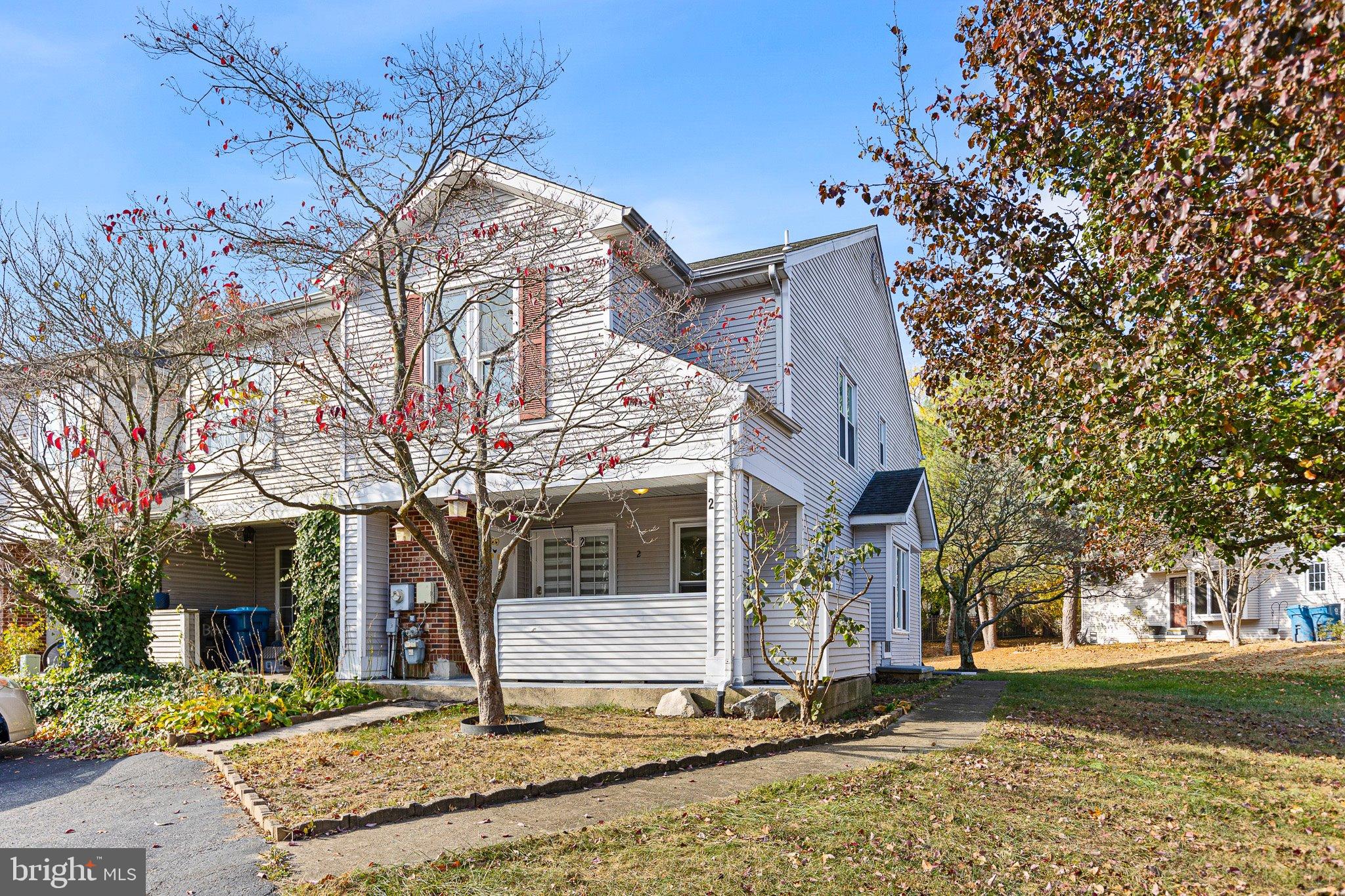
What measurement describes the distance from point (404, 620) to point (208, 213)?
6.89m

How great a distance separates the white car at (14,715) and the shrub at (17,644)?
7436 millimetres

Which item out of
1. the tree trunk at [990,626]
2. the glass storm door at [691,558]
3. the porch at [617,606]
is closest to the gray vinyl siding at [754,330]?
the porch at [617,606]

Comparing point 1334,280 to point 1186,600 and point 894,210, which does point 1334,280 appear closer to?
point 894,210

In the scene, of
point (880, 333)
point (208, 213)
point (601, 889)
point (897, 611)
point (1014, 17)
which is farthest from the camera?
point (880, 333)

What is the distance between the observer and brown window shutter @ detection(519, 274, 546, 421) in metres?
11.2

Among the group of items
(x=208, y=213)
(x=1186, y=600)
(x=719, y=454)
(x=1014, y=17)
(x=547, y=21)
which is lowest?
(x=1186, y=600)

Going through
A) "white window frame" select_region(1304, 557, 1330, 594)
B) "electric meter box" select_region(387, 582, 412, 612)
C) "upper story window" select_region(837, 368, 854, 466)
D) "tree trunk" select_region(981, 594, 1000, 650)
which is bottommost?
"tree trunk" select_region(981, 594, 1000, 650)

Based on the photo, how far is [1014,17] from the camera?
861cm

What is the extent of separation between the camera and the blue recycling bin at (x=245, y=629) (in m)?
17.0

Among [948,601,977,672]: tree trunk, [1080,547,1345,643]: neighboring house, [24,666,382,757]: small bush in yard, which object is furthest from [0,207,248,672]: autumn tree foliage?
[1080,547,1345,643]: neighboring house

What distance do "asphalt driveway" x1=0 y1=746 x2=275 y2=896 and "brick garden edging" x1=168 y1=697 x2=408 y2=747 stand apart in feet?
0.99

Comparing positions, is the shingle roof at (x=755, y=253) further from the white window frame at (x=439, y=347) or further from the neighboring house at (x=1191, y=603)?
the neighboring house at (x=1191, y=603)

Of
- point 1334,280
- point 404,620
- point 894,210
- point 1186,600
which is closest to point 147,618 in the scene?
point 404,620

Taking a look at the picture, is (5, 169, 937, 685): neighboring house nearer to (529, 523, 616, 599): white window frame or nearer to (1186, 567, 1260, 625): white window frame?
(529, 523, 616, 599): white window frame
